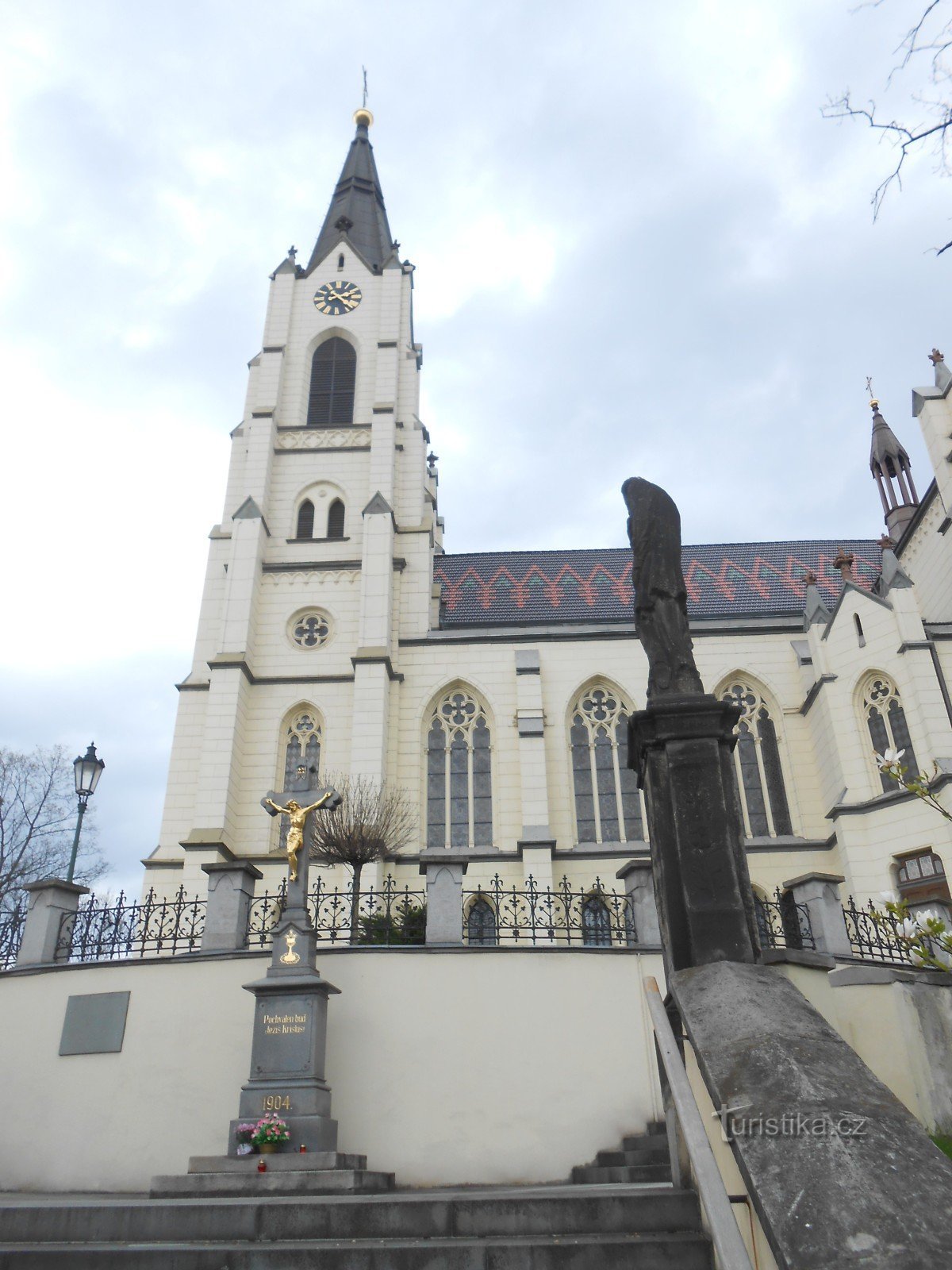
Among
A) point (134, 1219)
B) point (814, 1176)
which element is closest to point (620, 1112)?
point (134, 1219)

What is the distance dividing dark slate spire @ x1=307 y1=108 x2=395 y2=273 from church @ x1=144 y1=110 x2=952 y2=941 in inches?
200

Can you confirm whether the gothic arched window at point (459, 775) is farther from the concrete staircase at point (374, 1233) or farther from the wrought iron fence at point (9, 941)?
the concrete staircase at point (374, 1233)

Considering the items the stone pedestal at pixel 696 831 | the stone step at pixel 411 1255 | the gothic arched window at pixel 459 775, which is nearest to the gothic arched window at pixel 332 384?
the gothic arched window at pixel 459 775

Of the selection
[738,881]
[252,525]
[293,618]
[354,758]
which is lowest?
[738,881]

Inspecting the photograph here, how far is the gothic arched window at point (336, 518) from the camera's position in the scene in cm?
2766

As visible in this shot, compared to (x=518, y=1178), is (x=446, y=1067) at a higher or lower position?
higher

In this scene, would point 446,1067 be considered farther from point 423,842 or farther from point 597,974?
point 423,842

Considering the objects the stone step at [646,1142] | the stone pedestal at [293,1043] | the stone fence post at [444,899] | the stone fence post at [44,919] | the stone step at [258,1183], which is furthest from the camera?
the stone fence post at [44,919]

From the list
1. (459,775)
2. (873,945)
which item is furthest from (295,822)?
(459,775)

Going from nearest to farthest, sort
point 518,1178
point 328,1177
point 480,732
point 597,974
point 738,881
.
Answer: point 738,881 < point 328,1177 < point 518,1178 < point 597,974 < point 480,732

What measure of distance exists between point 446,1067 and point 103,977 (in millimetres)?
3956

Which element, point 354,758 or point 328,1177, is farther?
point 354,758

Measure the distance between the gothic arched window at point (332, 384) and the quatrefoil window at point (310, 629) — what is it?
6.49m

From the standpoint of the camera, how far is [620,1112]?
990 cm
